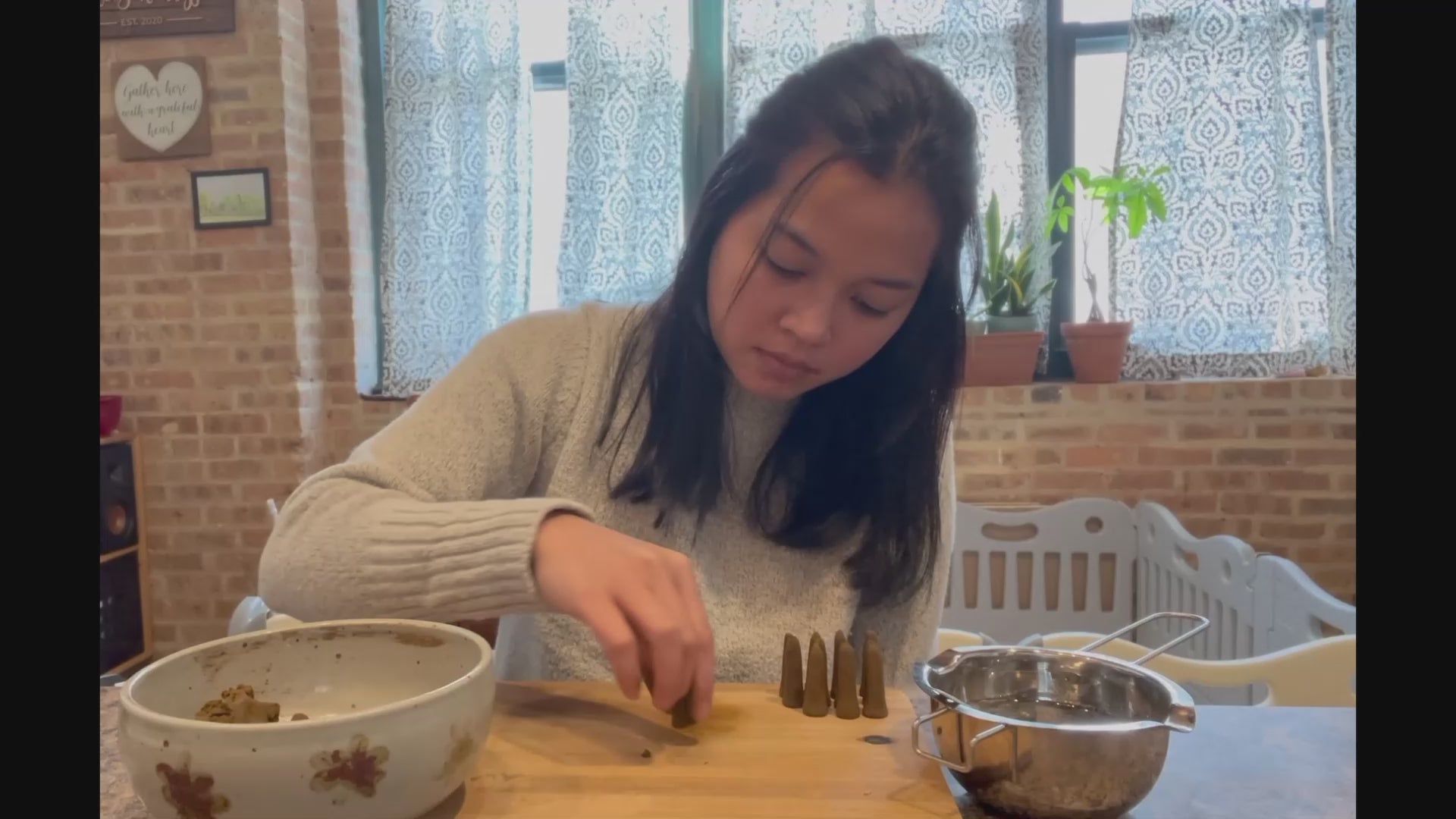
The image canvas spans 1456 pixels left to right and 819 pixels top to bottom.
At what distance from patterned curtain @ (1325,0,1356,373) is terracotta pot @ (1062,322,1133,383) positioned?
0.46 m

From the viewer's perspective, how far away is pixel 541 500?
647 mm

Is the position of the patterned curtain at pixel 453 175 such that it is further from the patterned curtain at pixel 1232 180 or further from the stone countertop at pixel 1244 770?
the stone countertop at pixel 1244 770

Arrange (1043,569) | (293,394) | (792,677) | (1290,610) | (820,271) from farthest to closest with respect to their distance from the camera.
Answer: (293,394) → (1043,569) → (1290,610) → (820,271) → (792,677)

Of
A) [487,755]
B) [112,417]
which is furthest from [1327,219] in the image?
[112,417]

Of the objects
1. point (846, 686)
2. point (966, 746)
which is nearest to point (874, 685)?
point (846, 686)

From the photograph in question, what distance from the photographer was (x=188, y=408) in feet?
7.55

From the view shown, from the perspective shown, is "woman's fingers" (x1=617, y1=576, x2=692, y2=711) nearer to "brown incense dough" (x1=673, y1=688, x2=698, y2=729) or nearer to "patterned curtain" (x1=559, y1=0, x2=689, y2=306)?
"brown incense dough" (x1=673, y1=688, x2=698, y2=729)

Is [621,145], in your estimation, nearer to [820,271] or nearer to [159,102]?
[159,102]

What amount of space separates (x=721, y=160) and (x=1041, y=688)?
0.59 meters

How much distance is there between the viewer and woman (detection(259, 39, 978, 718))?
0.69 m

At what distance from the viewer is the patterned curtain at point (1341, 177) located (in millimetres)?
2080

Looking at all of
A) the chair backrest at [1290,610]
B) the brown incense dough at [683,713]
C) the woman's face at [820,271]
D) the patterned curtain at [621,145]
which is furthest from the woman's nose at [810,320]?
the patterned curtain at [621,145]

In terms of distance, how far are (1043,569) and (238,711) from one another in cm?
199

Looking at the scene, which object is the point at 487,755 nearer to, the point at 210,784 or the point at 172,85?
the point at 210,784
